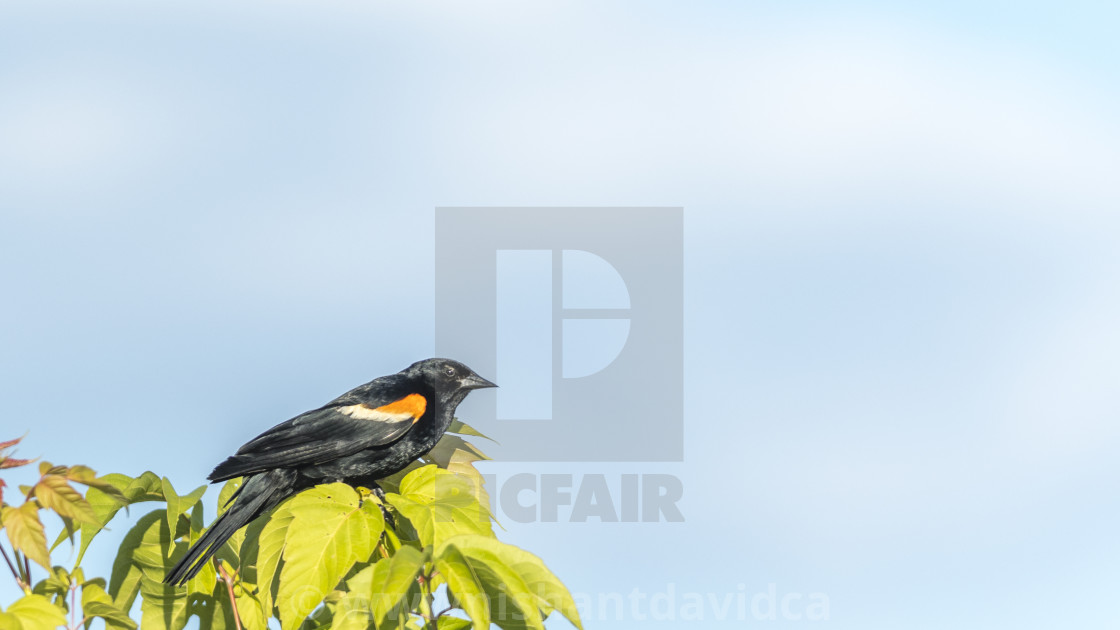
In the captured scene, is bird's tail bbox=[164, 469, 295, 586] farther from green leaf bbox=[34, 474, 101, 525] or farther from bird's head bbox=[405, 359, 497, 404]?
bird's head bbox=[405, 359, 497, 404]

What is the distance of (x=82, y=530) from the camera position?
3.04 meters

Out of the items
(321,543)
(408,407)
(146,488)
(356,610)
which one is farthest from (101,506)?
(408,407)

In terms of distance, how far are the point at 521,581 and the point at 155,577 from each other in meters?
1.65

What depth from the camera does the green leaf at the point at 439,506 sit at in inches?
115

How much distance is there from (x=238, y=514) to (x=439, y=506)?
1228 millimetres

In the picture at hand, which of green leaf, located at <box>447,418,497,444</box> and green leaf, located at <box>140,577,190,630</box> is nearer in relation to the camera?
green leaf, located at <box>140,577,190,630</box>

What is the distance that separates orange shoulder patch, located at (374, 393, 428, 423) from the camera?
4.70 m

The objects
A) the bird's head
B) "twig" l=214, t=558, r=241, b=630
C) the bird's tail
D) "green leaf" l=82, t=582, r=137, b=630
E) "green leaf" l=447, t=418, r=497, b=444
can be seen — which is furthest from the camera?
the bird's head

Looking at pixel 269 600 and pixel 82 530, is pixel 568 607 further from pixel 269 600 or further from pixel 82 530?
pixel 82 530

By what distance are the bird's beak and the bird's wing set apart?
1.46ft

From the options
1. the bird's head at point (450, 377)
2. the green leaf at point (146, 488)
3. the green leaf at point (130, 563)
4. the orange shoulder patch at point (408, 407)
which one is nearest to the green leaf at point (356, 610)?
the green leaf at point (146, 488)

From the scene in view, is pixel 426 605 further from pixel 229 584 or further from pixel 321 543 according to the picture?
pixel 229 584

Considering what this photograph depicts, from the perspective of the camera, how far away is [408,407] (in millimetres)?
4750

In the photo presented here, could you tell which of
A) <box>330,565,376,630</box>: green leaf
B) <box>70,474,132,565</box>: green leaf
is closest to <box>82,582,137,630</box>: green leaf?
<box>70,474,132,565</box>: green leaf
